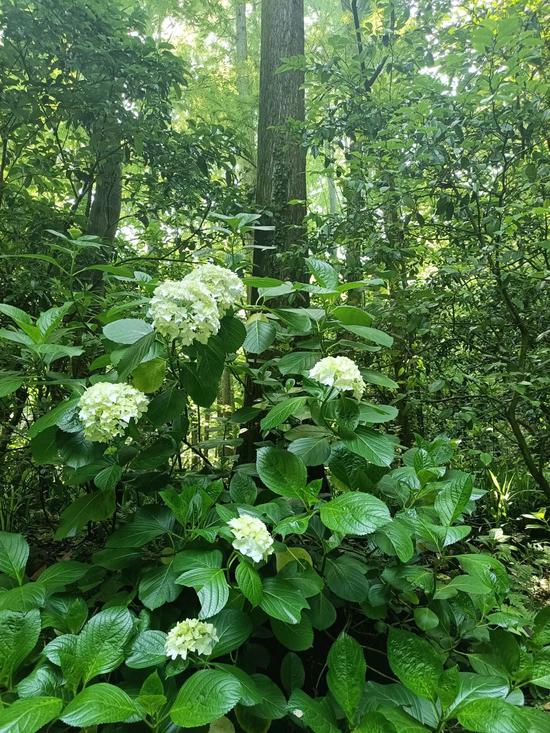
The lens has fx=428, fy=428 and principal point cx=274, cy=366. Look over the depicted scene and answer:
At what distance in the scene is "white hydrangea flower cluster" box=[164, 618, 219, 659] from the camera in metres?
0.74

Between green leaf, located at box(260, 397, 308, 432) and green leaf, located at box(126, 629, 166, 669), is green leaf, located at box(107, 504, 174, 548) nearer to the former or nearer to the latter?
green leaf, located at box(126, 629, 166, 669)

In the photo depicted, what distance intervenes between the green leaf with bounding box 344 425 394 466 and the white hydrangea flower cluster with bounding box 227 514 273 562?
27 centimetres

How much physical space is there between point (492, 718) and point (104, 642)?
0.64 meters

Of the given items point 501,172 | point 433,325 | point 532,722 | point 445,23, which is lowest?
point 532,722

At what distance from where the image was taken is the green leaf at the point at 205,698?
0.63 m

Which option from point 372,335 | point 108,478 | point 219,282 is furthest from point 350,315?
point 108,478

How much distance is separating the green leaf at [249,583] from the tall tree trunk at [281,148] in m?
1.53

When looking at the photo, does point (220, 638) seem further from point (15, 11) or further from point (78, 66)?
point (15, 11)

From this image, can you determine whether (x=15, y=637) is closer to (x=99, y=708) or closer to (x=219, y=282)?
(x=99, y=708)

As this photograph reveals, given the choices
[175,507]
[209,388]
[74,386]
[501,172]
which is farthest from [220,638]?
[501,172]

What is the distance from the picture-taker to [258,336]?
3.61 ft

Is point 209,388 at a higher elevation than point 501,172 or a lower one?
lower

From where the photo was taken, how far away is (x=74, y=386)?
1.05 m

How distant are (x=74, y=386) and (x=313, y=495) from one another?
633mm
